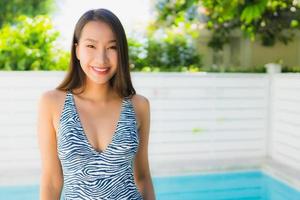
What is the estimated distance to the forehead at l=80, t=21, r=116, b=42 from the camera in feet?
4.41

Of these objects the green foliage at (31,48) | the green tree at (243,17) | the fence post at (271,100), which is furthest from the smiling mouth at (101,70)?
the fence post at (271,100)

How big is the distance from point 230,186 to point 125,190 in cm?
451

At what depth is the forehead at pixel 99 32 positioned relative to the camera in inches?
52.9

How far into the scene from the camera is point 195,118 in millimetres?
6137

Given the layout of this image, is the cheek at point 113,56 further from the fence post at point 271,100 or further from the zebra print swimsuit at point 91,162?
the fence post at point 271,100

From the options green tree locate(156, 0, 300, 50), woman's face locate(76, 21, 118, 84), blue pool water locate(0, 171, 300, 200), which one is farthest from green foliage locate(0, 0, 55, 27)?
woman's face locate(76, 21, 118, 84)

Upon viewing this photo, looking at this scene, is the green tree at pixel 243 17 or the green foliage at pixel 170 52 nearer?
the green tree at pixel 243 17

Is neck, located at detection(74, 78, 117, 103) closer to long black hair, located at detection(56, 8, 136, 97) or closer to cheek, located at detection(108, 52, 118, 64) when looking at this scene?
long black hair, located at detection(56, 8, 136, 97)

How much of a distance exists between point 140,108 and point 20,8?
21.0 meters

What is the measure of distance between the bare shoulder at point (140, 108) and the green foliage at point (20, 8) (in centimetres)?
2054

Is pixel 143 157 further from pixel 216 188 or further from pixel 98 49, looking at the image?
pixel 216 188

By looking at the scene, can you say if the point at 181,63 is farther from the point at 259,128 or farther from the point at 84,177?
the point at 84,177

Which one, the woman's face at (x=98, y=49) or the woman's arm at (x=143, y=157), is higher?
the woman's face at (x=98, y=49)

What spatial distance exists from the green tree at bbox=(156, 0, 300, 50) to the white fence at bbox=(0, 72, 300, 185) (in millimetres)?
854
